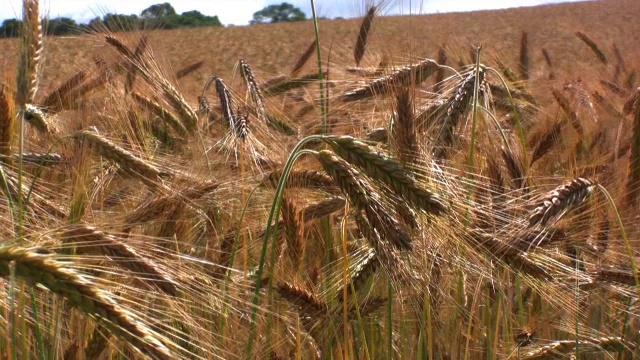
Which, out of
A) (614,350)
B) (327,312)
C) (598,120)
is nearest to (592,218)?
(614,350)

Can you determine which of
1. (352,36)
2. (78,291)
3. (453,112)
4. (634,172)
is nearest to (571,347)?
(634,172)

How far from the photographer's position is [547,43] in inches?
954

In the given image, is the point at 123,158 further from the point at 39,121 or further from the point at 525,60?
the point at 525,60

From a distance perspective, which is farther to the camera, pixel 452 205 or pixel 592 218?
pixel 592 218

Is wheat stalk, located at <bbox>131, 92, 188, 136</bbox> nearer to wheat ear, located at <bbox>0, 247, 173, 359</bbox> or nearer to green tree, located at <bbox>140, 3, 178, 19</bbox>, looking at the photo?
green tree, located at <bbox>140, 3, 178, 19</bbox>

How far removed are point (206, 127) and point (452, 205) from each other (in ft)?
5.22

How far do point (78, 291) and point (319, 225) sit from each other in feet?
4.30

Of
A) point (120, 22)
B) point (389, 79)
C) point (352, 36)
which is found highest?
point (120, 22)

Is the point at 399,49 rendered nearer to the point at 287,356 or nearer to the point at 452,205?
the point at 452,205

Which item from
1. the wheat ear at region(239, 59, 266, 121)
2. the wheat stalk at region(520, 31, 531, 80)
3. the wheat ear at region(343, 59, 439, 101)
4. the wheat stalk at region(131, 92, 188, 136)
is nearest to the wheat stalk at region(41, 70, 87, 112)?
the wheat stalk at region(131, 92, 188, 136)

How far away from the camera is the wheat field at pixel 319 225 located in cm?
150

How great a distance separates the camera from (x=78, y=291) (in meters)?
1.12

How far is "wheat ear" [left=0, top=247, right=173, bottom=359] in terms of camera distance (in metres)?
1.10

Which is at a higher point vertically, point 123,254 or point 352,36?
point 123,254
